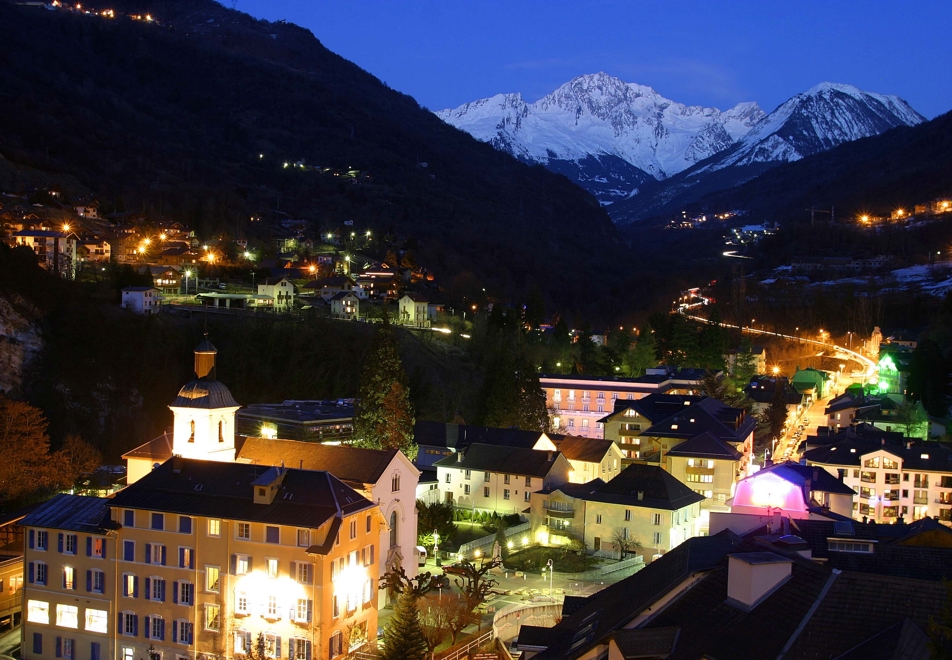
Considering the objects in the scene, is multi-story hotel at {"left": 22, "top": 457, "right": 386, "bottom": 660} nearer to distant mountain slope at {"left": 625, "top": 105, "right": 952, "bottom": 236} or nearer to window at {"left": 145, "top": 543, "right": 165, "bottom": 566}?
window at {"left": 145, "top": 543, "right": 165, "bottom": 566}

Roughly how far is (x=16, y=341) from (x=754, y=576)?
45.9 metres

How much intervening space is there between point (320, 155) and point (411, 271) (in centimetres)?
7489

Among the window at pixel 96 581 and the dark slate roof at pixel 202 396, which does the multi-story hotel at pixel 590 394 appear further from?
the window at pixel 96 581

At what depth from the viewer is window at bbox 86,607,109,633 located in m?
29.1

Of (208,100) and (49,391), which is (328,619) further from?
(208,100)

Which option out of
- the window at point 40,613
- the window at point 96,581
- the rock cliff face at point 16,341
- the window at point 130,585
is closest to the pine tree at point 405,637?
the window at point 130,585

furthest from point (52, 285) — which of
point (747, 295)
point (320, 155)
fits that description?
point (320, 155)

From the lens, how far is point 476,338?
78.5 m

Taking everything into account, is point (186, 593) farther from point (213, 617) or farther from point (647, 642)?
point (647, 642)

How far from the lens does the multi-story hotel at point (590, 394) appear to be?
6800 centimetres

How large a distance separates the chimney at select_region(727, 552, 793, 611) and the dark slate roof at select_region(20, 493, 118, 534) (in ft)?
64.2

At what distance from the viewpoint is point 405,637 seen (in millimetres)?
24828

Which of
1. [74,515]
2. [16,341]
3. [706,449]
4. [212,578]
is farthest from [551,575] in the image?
[16,341]

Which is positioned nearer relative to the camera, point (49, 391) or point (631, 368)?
point (49, 391)
